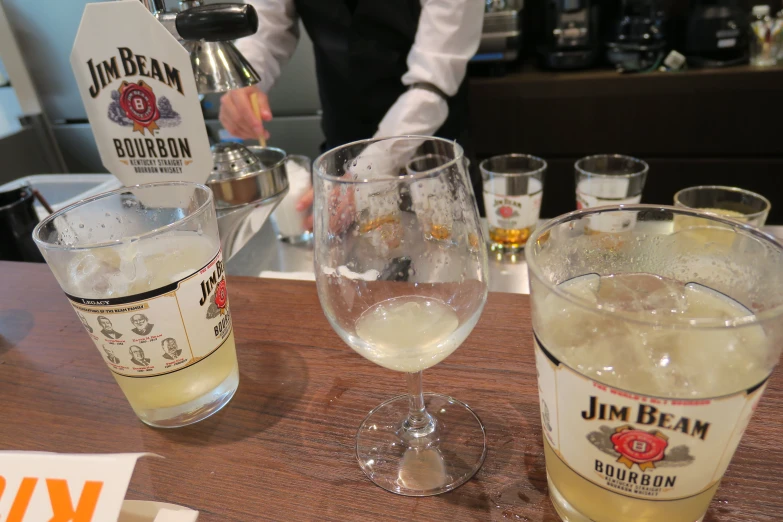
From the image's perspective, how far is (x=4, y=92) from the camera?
8.80 ft

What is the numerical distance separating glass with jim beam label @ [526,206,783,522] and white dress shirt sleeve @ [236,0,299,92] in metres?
1.35

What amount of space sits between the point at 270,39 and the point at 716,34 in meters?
1.51

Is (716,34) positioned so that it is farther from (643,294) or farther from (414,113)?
(643,294)

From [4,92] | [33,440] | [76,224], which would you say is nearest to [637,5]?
[76,224]

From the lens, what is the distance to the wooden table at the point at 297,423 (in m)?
0.45

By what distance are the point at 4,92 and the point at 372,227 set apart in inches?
117

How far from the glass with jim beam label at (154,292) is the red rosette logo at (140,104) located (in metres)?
0.14

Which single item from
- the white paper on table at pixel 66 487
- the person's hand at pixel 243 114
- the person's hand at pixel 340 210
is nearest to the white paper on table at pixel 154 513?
the white paper on table at pixel 66 487

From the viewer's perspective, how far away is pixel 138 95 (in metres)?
0.68

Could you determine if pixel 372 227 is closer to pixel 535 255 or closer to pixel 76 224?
pixel 535 255

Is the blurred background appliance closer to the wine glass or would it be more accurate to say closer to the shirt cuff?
the shirt cuff

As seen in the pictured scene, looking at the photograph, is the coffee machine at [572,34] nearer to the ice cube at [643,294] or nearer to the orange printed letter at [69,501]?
the ice cube at [643,294]

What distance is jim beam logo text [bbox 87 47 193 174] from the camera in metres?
0.66

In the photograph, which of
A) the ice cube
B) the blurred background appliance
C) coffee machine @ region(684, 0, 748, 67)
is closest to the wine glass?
the ice cube
